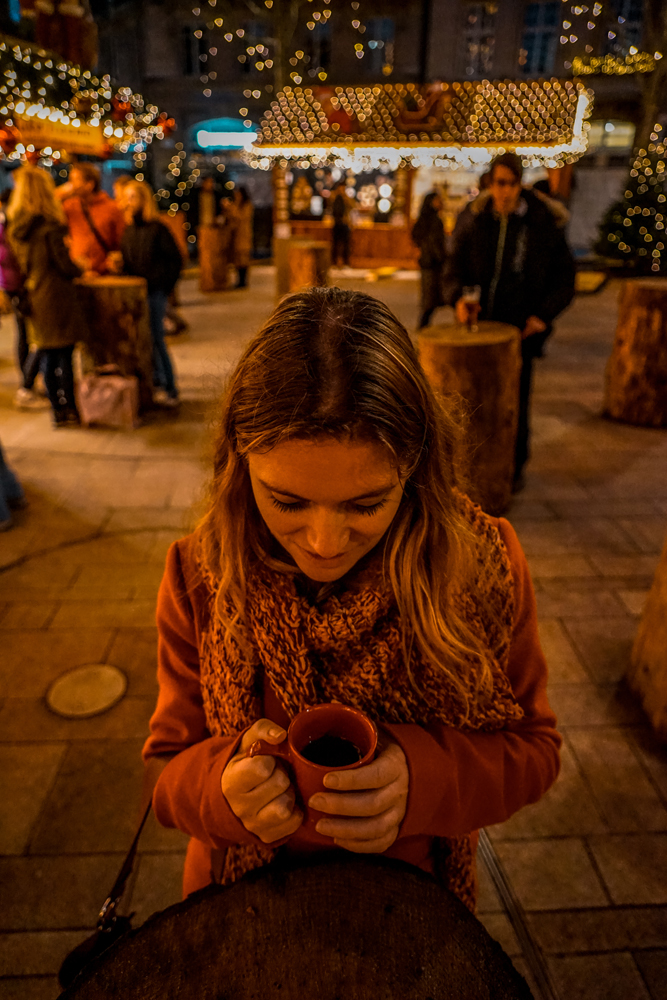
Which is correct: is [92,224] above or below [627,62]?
below

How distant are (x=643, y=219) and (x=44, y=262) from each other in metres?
12.5

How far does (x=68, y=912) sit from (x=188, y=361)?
690cm

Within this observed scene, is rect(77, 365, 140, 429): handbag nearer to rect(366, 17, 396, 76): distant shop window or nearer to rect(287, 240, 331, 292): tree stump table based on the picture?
rect(287, 240, 331, 292): tree stump table

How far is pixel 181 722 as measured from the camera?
126 cm

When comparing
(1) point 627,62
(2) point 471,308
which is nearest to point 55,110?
(2) point 471,308

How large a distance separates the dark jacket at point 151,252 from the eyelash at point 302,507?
231 inches

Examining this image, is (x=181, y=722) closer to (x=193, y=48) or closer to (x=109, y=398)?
(x=109, y=398)

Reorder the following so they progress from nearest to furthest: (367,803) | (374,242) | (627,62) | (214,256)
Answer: (367,803) → (214,256) → (627,62) → (374,242)

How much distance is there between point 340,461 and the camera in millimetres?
960

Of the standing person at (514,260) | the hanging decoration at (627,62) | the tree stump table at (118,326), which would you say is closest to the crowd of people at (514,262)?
the standing person at (514,260)

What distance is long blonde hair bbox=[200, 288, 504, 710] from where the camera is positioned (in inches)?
37.8

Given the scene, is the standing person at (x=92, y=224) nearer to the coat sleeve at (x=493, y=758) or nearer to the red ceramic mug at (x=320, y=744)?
the coat sleeve at (x=493, y=758)

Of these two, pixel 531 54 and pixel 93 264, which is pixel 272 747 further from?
pixel 531 54

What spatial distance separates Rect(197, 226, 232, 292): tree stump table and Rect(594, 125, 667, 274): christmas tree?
8.03 meters
